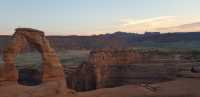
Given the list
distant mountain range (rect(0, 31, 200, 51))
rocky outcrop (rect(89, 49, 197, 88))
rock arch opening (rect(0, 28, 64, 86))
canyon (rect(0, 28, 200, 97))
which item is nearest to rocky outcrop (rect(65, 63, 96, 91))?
canyon (rect(0, 28, 200, 97))

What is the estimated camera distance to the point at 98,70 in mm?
46750

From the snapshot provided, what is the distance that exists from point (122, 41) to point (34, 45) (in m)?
110

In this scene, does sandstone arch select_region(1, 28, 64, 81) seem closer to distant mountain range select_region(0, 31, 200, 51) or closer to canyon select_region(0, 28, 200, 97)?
canyon select_region(0, 28, 200, 97)

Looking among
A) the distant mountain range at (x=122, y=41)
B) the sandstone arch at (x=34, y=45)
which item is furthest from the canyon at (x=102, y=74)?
the distant mountain range at (x=122, y=41)

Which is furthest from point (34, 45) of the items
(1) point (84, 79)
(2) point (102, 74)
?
(2) point (102, 74)

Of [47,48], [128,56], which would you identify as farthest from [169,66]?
[47,48]

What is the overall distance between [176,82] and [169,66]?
979 cm

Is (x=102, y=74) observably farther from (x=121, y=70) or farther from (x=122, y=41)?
(x=122, y=41)

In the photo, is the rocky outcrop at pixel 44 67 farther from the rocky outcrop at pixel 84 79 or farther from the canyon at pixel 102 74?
the rocky outcrop at pixel 84 79

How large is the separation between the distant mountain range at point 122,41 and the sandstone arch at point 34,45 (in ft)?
314

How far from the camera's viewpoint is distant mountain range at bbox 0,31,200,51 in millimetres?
130625

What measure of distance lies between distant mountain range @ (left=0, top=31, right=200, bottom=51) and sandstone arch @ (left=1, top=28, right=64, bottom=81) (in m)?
95.6

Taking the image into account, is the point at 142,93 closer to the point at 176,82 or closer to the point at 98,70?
the point at 176,82

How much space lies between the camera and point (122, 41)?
142500 millimetres
